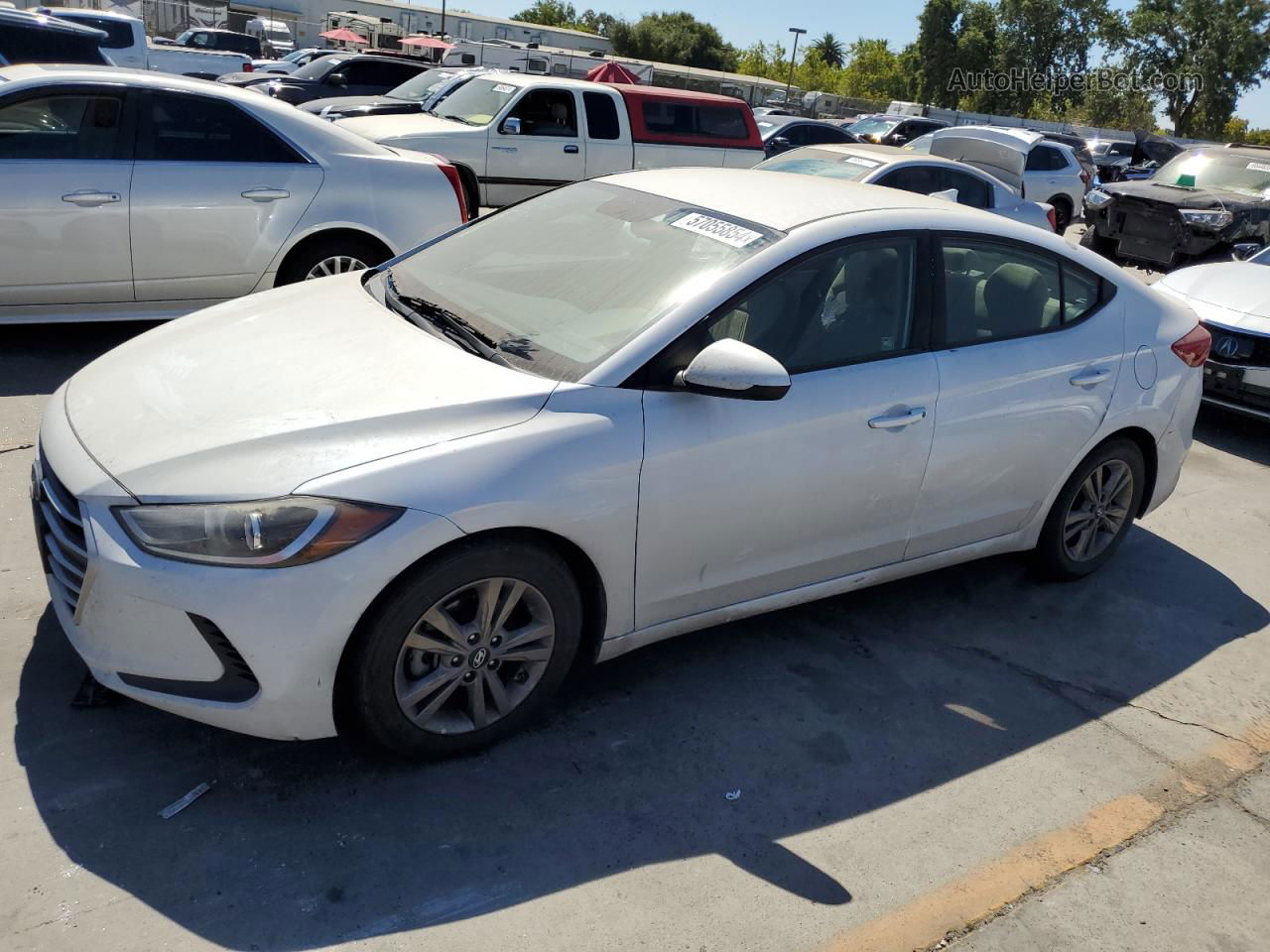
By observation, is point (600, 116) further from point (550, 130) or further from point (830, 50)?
point (830, 50)

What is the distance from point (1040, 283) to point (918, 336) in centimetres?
Result: 77

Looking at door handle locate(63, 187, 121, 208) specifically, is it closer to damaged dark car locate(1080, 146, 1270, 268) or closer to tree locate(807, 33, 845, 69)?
damaged dark car locate(1080, 146, 1270, 268)

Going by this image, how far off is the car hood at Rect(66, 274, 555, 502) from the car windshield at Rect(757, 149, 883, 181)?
22.0ft

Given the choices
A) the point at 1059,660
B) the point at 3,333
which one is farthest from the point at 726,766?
the point at 3,333

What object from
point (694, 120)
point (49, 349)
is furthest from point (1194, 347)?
point (694, 120)

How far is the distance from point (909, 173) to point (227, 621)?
8.51 m

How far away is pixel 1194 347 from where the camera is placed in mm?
4582

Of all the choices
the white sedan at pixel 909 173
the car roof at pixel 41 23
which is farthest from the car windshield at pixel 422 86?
the white sedan at pixel 909 173

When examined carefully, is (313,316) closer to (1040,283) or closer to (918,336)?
(918,336)

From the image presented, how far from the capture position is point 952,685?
383 centimetres

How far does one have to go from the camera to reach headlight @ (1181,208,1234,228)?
1119 centimetres

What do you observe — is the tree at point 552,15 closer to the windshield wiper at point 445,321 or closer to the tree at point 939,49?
the tree at point 939,49

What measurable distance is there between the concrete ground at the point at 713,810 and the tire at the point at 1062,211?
13098 mm

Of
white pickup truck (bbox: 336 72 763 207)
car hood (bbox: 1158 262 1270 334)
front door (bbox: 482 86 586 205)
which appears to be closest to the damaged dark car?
car hood (bbox: 1158 262 1270 334)
